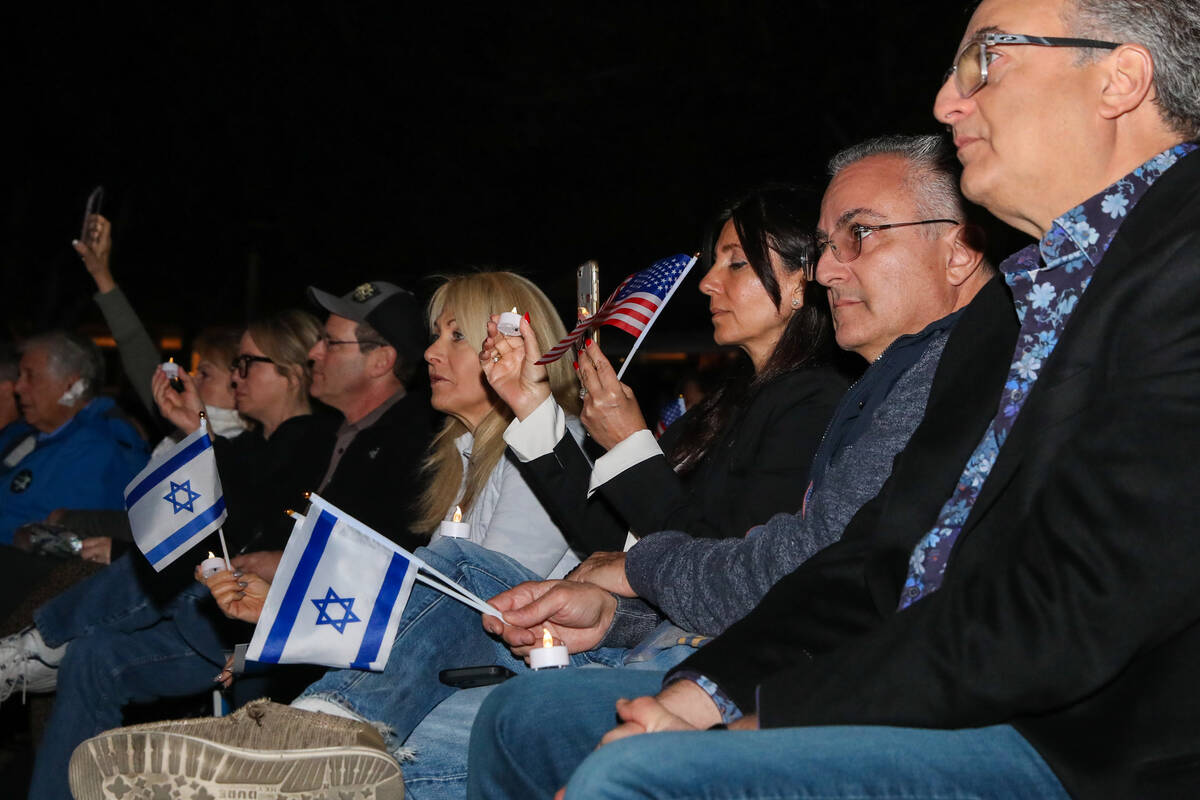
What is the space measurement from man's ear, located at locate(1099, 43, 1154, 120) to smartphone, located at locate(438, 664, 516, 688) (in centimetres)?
179

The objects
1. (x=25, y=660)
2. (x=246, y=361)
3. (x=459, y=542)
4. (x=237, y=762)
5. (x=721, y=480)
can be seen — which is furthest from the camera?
(x=246, y=361)

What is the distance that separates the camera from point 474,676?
2.92 meters

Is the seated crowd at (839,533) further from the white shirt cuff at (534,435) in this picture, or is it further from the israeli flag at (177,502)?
the israeli flag at (177,502)

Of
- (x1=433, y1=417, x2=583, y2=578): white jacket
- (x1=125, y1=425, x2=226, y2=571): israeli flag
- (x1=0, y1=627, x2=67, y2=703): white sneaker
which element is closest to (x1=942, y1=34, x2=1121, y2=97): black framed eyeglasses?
(x1=433, y1=417, x2=583, y2=578): white jacket

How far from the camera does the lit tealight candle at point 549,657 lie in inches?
111

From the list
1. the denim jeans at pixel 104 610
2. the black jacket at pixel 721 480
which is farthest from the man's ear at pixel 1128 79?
the denim jeans at pixel 104 610

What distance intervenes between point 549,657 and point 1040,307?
4.53ft

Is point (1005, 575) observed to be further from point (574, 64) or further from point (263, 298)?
point (263, 298)

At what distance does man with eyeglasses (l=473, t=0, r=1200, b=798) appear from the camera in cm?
158

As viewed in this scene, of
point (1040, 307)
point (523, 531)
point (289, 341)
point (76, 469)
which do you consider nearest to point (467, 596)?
point (523, 531)

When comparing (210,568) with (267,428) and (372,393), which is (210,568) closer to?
(372,393)

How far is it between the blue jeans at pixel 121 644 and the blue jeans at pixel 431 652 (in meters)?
2.09

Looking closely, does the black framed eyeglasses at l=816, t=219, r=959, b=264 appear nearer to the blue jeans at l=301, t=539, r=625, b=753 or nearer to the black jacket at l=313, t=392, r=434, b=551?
the blue jeans at l=301, t=539, r=625, b=753

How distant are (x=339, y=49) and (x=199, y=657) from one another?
1261 cm
